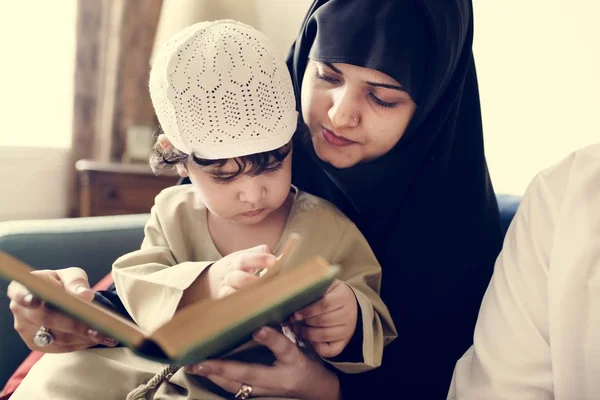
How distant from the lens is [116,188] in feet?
7.86

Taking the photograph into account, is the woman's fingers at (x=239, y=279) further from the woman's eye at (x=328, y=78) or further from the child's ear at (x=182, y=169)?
the woman's eye at (x=328, y=78)

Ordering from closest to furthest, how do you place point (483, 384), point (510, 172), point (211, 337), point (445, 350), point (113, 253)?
point (211, 337), point (483, 384), point (445, 350), point (113, 253), point (510, 172)

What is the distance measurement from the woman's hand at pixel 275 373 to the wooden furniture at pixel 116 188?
161 cm

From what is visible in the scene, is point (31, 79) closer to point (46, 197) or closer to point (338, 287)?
point (46, 197)

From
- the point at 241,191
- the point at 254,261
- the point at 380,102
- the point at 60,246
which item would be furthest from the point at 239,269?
the point at 60,246

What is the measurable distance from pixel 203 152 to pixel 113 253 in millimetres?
631

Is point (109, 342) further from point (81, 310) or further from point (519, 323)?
point (519, 323)

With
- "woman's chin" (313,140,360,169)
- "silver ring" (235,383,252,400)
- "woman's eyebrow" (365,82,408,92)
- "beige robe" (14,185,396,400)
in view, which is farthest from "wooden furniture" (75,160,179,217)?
"silver ring" (235,383,252,400)

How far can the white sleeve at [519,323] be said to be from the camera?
84 centimetres

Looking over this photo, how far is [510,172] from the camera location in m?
1.62

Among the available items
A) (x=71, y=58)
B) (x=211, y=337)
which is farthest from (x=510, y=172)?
(x=71, y=58)

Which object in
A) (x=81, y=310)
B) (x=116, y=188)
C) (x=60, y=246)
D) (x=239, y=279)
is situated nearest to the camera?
(x=81, y=310)

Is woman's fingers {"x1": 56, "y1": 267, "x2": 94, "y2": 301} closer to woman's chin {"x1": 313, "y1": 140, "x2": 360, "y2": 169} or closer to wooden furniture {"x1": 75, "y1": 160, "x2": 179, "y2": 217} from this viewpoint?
woman's chin {"x1": 313, "y1": 140, "x2": 360, "y2": 169}

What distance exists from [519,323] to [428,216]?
1.07 ft
